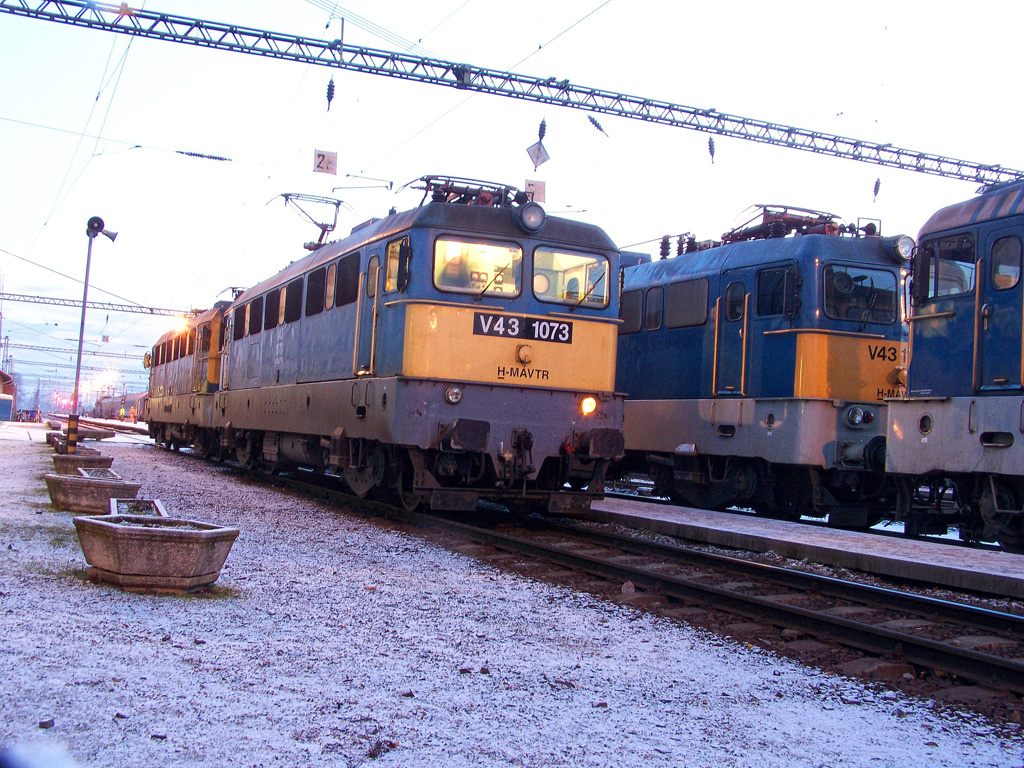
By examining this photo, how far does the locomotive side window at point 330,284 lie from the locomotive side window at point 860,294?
6.59m

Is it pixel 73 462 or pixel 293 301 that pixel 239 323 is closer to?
pixel 293 301

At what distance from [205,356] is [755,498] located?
528 inches

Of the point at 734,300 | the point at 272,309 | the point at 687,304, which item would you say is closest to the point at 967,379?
the point at 734,300

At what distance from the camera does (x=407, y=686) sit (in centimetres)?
440

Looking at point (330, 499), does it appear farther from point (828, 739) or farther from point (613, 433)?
point (828, 739)

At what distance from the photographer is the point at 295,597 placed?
20.6 ft

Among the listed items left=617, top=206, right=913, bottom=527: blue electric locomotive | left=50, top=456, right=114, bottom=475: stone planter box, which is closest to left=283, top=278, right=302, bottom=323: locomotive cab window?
left=50, top=456, right=114, bottom=475: stone planter box

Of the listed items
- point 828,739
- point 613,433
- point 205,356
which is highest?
point 205,356

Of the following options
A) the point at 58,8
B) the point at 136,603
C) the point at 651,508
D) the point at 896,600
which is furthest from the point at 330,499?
the point at 58,8

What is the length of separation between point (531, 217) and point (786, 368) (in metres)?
4.15

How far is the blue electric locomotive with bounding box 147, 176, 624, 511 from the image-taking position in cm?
984

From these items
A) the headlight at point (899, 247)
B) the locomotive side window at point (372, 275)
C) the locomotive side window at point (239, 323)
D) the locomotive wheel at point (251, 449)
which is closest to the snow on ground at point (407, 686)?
the locomotive side window at point (372, 275)

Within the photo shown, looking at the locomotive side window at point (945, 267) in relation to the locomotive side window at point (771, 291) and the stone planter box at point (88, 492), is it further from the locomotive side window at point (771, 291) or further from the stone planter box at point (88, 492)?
the stone planter box at point (88, 492)

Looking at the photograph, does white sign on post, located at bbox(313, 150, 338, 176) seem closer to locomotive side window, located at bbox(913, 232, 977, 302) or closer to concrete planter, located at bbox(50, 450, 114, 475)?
concrete planter, located at bbox(50, 450, 114, 475)
